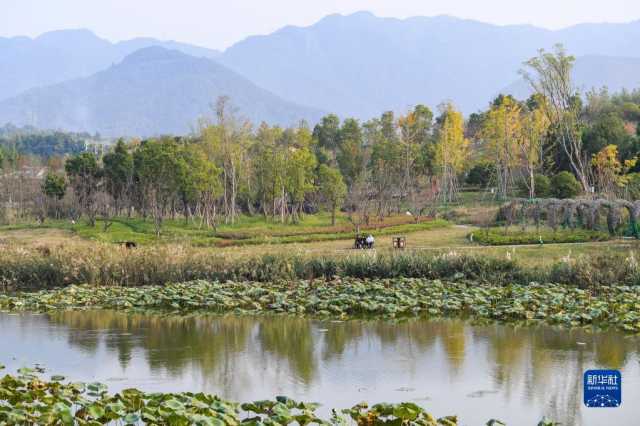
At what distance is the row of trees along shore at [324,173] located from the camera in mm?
34469

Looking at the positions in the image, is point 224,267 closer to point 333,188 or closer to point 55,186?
point 333,188

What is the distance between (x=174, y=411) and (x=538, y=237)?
1978 centimetres

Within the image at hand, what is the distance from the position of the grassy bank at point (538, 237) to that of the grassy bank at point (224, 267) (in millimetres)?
6938

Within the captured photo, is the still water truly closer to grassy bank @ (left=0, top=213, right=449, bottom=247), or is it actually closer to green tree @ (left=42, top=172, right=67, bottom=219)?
grassy bank @ (left=0, top=213, right=449, bottom=247)

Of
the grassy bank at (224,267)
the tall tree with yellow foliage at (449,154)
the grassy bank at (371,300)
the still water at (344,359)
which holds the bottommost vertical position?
the still water at (344,359)

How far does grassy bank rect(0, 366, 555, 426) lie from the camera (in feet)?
24.2

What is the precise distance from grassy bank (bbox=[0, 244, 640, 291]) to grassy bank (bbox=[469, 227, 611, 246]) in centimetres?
694

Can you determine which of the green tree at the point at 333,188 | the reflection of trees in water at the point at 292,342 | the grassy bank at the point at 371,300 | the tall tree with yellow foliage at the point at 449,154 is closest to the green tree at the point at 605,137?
the tall tree with yellow foliage at the point at 449,154

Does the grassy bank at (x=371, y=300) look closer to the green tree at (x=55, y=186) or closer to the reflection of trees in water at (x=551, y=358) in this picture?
the reflection of trees in water at (x=551, y=358)

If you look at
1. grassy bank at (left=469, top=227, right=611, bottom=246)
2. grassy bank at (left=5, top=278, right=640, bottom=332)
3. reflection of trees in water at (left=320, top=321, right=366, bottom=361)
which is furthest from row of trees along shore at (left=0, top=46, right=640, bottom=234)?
reflection of trees in water at (left=320, top=321, right=366, bottom=361)

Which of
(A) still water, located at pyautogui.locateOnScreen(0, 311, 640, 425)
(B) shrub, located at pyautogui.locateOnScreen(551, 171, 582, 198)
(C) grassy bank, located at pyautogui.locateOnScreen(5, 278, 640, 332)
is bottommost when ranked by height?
(A) still water, located at pyautogui.locateOnScreen(0, 311, 640, 425)

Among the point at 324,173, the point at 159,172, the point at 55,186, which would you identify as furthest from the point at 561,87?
the point at 55,186

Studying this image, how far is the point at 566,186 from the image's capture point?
35.3 metres

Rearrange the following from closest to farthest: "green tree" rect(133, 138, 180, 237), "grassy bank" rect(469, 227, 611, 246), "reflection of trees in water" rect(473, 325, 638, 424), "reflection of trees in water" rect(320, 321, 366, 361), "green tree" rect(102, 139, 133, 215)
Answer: "reflection of trees in water" rect(473, 325, 638, 424) → "reflection of trees in water" rect(320, 321, 366, 361) → "grassy bank" rect(469, 227, 611, 246) → "green tree" rect(133, 138, 180, 237) → "green tree" rect(102, 139, 133, 215)
